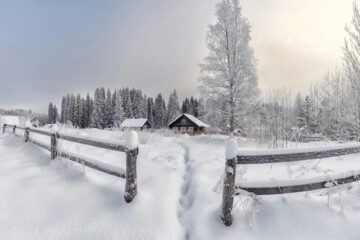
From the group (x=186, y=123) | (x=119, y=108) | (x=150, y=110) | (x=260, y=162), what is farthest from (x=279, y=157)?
(x=150, y=110)

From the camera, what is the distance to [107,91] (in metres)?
74.3

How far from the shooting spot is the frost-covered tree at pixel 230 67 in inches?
789

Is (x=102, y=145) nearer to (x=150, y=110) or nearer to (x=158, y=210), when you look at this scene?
(x=158, y=210)

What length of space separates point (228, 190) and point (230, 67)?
58.8 feet

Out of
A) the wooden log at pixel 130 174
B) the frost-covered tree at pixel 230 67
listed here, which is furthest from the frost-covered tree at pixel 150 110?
the wooden log at pixel 130 174

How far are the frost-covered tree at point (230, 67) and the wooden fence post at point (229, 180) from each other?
56.2 feet

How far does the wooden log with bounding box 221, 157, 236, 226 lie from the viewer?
345 centimetres

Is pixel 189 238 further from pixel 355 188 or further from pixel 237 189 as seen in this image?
pixel 355 188

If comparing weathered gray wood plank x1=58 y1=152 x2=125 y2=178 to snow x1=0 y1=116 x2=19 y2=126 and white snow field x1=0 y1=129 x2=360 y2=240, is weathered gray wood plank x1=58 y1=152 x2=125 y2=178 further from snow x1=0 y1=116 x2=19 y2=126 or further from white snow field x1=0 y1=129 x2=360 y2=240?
snow x1=0 y1=116 x2=19 y2=126

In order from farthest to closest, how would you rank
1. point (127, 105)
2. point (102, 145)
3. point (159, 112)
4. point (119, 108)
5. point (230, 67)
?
point (159, 112) < point (127, 105) < point (119, 108) < point (230, 67) < point (102, 145)

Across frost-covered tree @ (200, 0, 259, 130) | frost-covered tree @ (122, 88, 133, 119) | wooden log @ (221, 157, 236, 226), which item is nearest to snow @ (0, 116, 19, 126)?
frost-covered tree @ (200, 0, 259, 130)

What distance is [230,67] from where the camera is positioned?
20234 mm

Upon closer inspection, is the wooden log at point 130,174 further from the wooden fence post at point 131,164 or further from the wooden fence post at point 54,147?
the wooden fence post at point 54,147

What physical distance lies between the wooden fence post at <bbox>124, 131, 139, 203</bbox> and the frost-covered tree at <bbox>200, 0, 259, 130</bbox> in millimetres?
16907
